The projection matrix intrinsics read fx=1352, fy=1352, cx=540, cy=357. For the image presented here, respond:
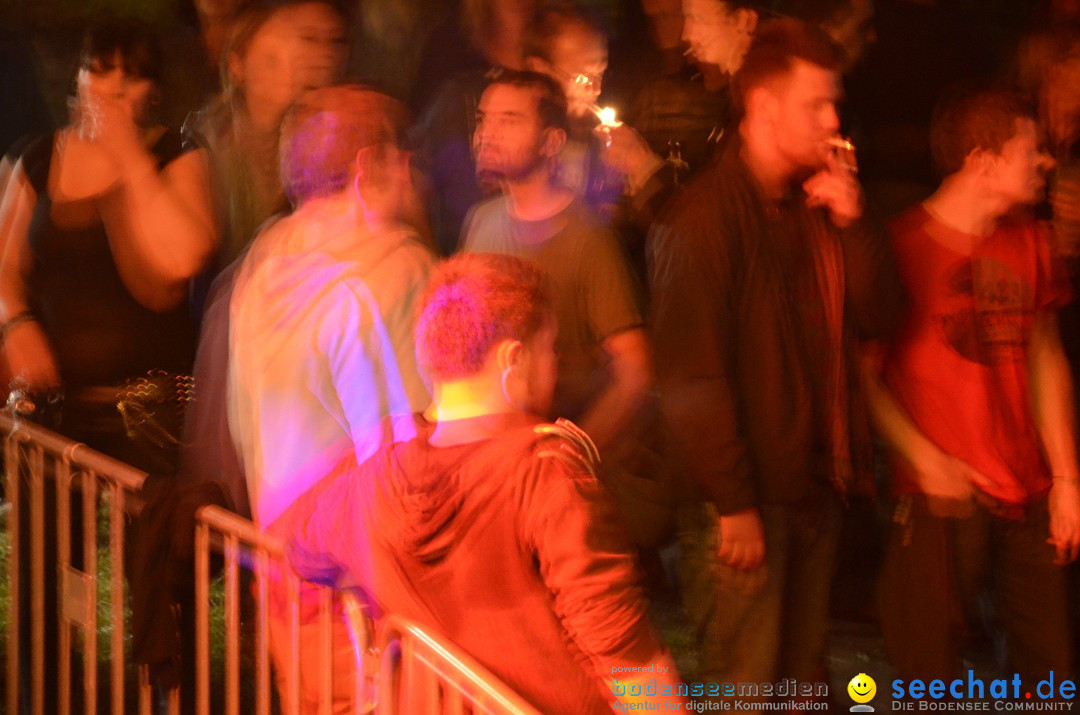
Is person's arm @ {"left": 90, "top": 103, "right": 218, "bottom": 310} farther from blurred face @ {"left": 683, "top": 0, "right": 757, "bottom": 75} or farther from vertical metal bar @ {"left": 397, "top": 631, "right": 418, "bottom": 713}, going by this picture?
vertical metal bar @ {"left": 397, "top": 631, "right": 418, "bottom": 713}

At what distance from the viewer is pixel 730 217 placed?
357cm

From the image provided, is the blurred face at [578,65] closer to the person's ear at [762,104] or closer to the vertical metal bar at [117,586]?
the person's ear at [762,104]

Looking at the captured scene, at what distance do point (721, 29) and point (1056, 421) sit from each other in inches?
69.8

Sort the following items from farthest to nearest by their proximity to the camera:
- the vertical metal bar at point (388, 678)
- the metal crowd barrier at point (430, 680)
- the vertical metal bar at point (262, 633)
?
the vertical metal bar at point (262, 633), the vertical metal bar at point (388, 678), the metal crowd barrier at point (430, 680)

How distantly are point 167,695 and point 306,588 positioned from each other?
860 mm

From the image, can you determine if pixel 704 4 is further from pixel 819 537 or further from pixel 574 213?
pixel 819 537

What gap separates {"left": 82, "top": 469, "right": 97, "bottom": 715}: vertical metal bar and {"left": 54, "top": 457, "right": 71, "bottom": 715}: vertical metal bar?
61mm

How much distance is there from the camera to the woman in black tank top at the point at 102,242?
416cm

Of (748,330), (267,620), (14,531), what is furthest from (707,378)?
(14,531)

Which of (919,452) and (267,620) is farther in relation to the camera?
(919,452)

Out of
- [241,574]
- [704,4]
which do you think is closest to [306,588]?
Answer: [241,574]

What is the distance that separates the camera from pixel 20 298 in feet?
13.8

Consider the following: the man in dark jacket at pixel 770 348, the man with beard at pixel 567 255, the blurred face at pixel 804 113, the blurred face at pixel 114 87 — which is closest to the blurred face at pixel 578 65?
the man with beard at pixel 567 255

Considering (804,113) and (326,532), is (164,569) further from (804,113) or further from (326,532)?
(804,113)
